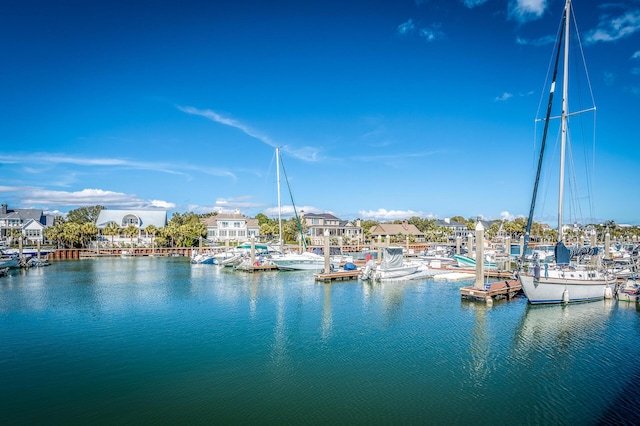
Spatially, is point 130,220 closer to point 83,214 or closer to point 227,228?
point 227,228

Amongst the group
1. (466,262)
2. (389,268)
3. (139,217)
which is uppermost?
(139,217)

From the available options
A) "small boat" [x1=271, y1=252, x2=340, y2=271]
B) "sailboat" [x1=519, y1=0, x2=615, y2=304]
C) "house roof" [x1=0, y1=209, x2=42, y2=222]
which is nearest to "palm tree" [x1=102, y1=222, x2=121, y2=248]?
"house roof" [x1=0, y1=209, x2=42, y2=222]

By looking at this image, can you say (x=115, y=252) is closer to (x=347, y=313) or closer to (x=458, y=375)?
(x=347, y=313)

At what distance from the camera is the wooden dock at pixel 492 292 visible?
29844 mm

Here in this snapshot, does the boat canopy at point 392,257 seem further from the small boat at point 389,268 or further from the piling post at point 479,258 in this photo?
the piling post at point 479,258

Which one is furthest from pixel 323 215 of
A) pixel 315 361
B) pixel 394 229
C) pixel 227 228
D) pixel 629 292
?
pixel 315 361

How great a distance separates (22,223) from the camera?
10000 cm

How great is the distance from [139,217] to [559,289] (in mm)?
99880

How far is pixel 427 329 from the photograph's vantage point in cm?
2302

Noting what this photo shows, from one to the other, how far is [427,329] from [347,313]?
596 centimetres

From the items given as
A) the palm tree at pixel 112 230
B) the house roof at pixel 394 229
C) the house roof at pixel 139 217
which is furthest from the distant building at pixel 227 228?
the house roof at pixel 394 229

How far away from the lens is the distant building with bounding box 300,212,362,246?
106m

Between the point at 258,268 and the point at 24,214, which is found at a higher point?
the point at 24,214

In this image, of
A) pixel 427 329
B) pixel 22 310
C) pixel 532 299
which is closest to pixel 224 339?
pixel 427 329
